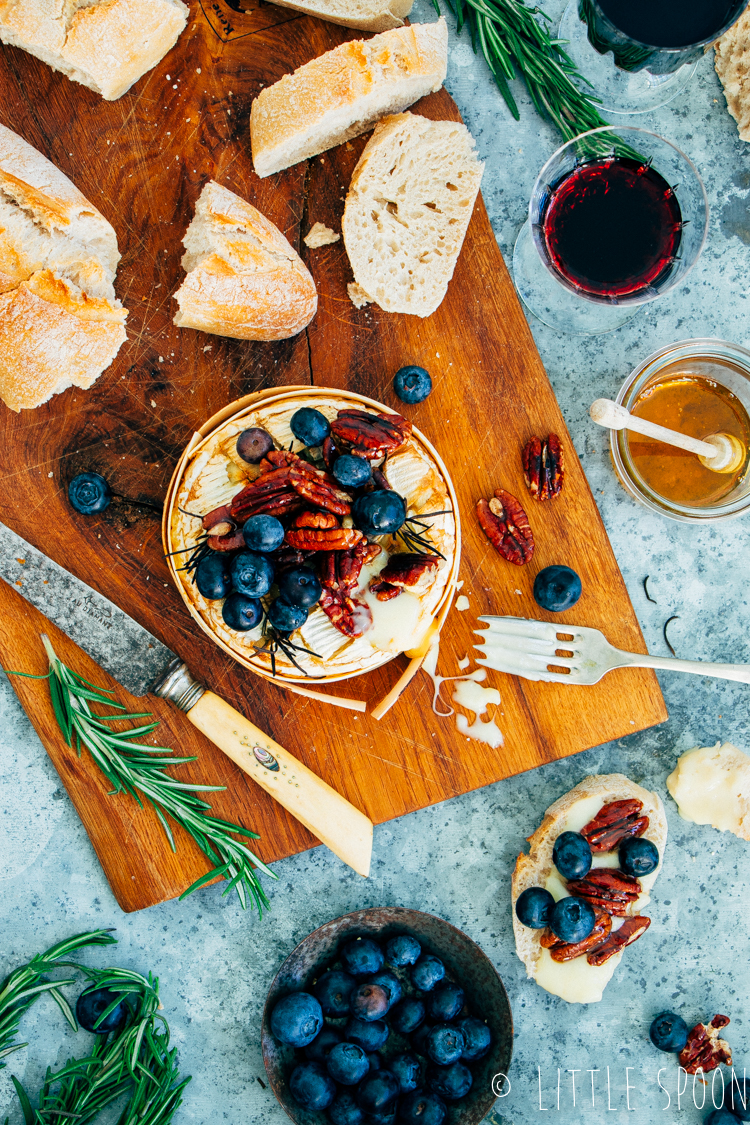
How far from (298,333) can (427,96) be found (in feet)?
2.47

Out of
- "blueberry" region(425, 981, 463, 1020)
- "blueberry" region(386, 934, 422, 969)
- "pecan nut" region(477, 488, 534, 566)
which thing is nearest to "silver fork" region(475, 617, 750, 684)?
"pecan nut" region(477, 488, 534, 566)

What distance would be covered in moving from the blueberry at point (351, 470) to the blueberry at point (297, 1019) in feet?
4.86

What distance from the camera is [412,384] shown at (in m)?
1.94

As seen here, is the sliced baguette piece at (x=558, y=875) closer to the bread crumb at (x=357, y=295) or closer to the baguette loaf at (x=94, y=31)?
the bread crumb at (x=357, y=295)

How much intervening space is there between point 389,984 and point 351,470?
1.52 m

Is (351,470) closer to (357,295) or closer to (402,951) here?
(357,295)

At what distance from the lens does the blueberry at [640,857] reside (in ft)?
6.79

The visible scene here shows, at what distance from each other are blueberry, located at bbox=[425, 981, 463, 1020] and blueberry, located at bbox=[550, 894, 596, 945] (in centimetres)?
36

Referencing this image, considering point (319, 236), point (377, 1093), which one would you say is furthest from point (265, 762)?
point (319, 236)

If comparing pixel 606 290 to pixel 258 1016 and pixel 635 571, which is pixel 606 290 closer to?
pixel 635 571

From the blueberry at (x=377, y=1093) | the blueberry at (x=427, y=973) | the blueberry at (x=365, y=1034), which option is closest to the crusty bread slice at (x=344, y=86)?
the blueberry at (x=427, y=973)

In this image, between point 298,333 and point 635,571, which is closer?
point 298,333

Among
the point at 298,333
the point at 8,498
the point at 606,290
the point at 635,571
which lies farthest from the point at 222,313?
the point at 635,571

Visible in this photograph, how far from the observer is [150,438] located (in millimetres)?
2010
